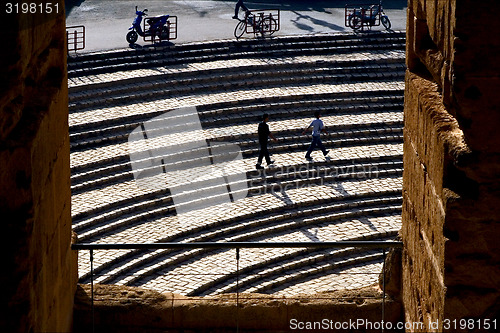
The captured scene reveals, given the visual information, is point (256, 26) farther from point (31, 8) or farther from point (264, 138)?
point (31, 8)

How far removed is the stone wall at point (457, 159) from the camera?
179 inches

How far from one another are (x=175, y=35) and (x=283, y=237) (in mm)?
8930

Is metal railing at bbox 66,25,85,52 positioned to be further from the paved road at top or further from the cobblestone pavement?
the cobblestone pavement

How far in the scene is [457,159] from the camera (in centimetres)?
470

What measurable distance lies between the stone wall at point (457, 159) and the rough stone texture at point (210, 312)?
0.88 m

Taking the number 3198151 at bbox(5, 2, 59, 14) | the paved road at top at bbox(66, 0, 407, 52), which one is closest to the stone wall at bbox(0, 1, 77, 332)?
the number 3198151 at bbox(5, 2, 59, 14)

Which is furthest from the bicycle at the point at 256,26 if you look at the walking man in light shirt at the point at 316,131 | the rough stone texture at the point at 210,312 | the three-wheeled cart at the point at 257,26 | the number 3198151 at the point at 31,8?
the number 3198151 at the point at 31,8

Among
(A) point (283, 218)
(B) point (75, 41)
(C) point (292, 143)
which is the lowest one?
(A) point (283, 218)

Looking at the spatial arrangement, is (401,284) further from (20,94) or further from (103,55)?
(103,55)

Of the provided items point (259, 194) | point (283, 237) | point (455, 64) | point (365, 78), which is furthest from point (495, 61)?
point (365, 78)

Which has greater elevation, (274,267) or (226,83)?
(226,83)

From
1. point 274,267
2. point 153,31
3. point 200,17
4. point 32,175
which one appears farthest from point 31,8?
point 200,17

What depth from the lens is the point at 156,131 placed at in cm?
1891

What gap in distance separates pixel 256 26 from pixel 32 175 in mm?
19460
